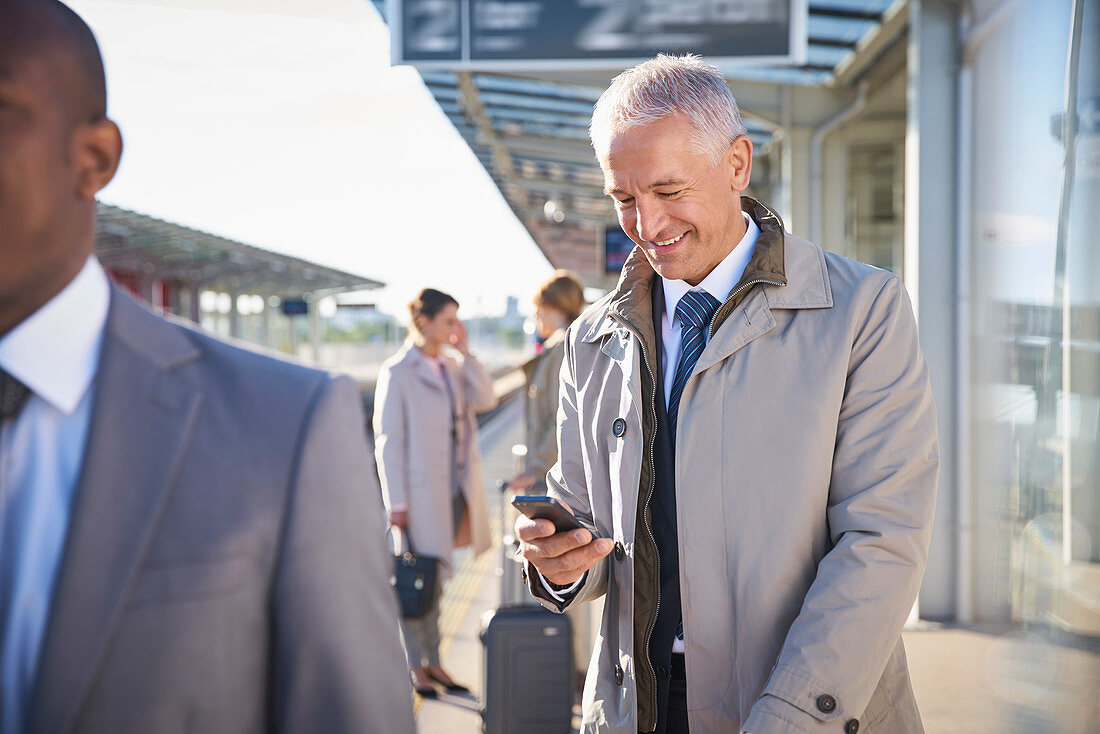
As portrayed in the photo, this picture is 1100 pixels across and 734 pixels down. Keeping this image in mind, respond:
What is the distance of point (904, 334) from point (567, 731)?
2.11 m

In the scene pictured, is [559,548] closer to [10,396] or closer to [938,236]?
[10,396]

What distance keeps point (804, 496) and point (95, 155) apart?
1232 millimetres

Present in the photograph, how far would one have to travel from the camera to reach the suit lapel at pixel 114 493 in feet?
2.71

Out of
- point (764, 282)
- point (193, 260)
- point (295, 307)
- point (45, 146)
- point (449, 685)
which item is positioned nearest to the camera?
point (45, 146)

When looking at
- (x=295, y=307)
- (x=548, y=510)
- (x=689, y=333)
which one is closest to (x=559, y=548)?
(x=548, y=510)

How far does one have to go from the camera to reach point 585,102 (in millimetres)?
8953

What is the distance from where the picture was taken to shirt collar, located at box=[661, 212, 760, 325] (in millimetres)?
1863

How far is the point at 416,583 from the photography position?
4.27 meters

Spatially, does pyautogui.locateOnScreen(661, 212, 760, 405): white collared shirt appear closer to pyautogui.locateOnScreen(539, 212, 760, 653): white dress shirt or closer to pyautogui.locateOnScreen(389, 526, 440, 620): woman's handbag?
pyautogui.locateOnScreen(539, 212, 760, 653): white dress shirt

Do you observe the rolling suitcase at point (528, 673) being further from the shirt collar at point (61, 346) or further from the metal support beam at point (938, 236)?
the metal support beam at point (938, 236)

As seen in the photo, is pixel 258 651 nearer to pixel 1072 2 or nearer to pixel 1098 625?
pixel 1098 625

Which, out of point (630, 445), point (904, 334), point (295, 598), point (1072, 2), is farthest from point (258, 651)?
point (1072, 2)

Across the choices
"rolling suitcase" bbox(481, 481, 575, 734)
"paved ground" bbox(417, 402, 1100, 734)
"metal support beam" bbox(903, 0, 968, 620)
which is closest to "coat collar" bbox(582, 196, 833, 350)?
"rolling suitcase" bbox(481, 481, 575, 734)

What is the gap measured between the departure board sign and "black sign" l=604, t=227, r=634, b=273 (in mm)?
9070
